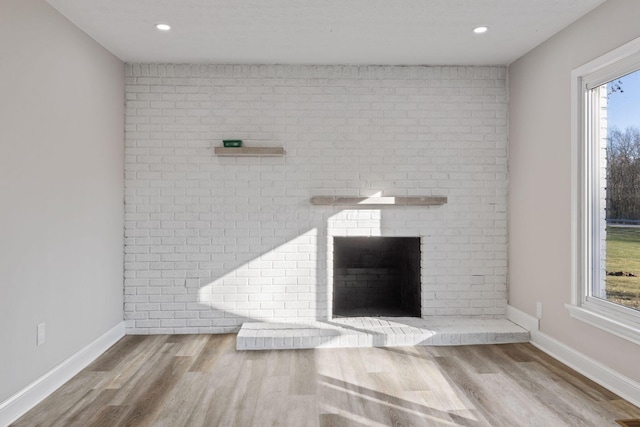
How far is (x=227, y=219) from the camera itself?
165 inches

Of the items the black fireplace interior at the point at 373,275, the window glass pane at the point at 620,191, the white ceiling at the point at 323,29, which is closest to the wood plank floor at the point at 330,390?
the window glass pane at the point at 620,191

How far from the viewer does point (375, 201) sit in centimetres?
415

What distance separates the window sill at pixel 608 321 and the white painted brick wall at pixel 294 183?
1.15 m

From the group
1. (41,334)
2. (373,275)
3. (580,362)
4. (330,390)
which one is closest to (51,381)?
(41,334)

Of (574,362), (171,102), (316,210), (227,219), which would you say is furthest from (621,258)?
(171,102)

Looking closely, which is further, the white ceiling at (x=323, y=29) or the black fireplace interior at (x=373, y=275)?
the black fireplace interior at (x=373, y=275)

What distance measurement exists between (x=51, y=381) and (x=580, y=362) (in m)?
3.58

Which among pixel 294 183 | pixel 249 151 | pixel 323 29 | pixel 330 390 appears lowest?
pixel 330 390

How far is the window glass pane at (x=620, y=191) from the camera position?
2805 millimetres

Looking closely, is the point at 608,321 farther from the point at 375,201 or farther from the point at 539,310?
the point at 375,201

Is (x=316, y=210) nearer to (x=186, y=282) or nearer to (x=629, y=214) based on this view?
(x=186, y=282)

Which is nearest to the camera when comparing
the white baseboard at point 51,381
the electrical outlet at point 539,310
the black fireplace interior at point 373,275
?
the white baseboard at point 51,381

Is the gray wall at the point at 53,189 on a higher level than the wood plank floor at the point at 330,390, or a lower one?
higher

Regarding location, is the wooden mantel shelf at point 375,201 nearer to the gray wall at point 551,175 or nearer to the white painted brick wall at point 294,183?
the white painted brick wall at point 294,183
